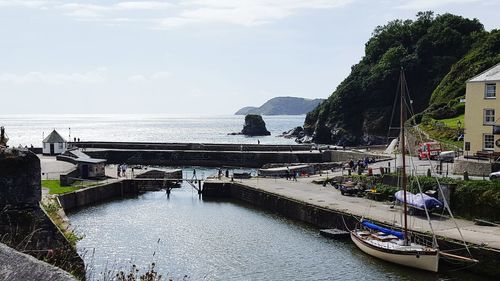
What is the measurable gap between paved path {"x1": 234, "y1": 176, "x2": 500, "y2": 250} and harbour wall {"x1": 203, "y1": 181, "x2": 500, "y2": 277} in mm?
651

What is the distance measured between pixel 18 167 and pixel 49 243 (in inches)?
98.8

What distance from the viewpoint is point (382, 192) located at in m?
41.9

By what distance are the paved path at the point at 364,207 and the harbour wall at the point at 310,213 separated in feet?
2.14

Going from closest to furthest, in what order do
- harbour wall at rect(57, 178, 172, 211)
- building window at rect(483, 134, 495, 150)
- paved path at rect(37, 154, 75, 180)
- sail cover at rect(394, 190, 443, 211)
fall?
sail cover at rect(394, 190, 443, 211) < building window at rect(483, 134, 495, 150) < harbour wall at rect(57, 178, 172, 211) < paved path at rect(37, 154, 75, 180)

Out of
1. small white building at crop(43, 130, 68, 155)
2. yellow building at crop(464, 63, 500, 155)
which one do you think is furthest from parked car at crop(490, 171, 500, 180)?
small white building at crop(43, 130, 68, 155)

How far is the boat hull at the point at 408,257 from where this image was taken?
90.1 feet

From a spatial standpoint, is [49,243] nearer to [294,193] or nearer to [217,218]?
[217,218]

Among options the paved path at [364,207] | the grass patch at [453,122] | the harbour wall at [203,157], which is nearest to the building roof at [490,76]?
the paved path at [364,207]

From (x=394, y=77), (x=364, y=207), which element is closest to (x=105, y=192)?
(x=364, y=207)

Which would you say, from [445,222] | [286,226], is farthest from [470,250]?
[286,226]

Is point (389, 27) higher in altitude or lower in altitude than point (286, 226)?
higher

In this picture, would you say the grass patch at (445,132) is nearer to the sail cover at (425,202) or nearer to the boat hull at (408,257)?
the sail cover at (425,202)

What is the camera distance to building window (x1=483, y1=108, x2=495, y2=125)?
44.0 metres

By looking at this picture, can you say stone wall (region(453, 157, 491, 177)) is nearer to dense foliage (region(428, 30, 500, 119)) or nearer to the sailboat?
the sailboat
